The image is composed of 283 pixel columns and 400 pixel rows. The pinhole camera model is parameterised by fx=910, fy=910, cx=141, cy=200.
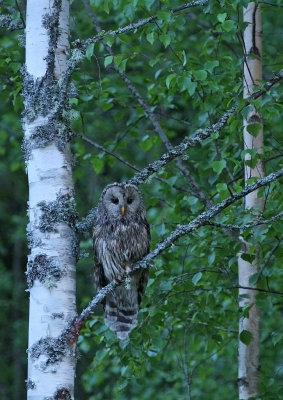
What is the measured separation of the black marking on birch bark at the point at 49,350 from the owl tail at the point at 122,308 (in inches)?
89.4

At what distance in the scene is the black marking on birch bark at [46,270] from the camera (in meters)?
3.37

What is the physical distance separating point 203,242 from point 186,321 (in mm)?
760

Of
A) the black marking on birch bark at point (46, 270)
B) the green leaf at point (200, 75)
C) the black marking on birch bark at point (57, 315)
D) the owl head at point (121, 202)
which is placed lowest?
the black marking on birch bark at point (57, 315)

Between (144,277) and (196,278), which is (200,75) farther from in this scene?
(144,277)

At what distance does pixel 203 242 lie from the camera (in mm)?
4809

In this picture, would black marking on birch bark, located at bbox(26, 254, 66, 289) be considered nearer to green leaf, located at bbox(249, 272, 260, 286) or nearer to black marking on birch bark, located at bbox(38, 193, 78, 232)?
black marking on birch bark, located at bbox(38, 193, 78, 232)

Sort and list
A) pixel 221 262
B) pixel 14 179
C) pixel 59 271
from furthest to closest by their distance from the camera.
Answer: pixel 14 179 → pixel 221 262 → pixel 59 271

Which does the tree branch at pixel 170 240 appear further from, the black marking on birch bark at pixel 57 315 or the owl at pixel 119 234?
the owl at pixel 119 234

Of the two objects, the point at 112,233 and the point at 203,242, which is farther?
the point at 112,233

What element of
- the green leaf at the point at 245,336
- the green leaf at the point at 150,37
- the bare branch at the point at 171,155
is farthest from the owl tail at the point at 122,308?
the bare branch at the point at 171,155

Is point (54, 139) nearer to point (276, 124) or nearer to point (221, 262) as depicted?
point (221, 262)

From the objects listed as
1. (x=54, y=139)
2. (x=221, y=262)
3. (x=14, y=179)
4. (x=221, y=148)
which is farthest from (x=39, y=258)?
(x=14, y=179)

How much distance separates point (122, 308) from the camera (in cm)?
563

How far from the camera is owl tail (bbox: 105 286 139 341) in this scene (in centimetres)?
559
